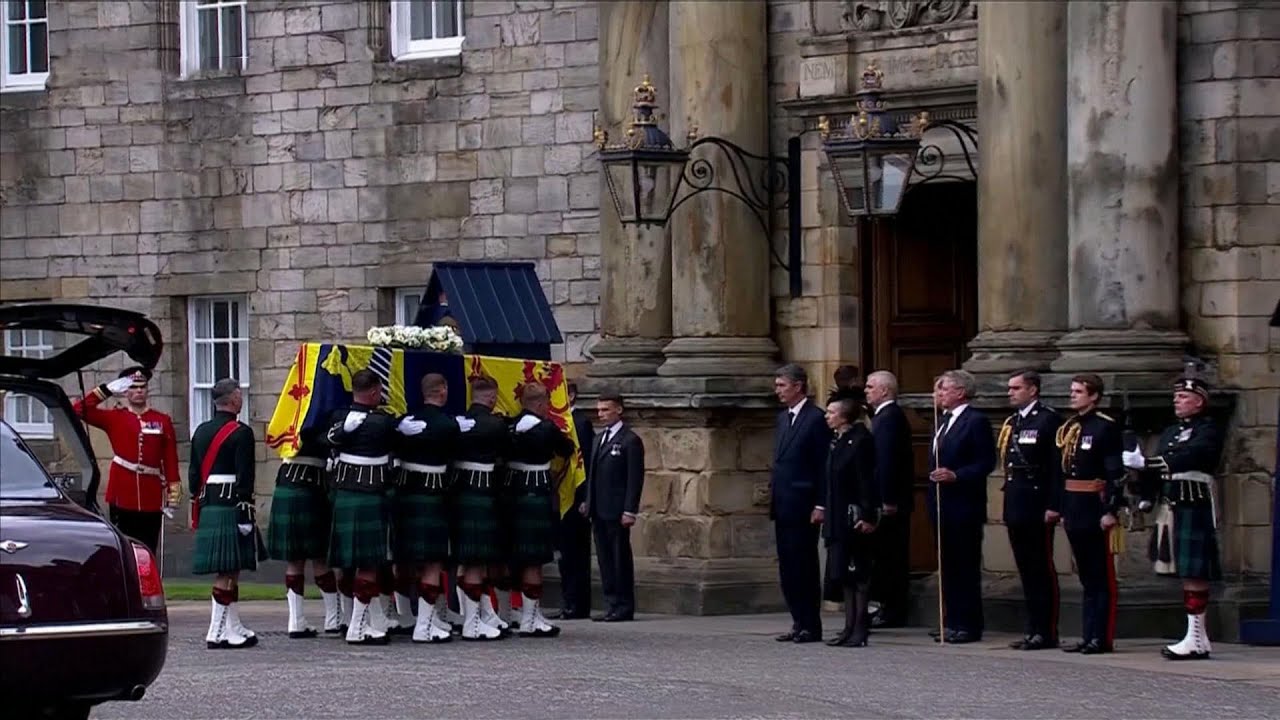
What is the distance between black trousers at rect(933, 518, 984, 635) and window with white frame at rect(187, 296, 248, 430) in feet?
31.2

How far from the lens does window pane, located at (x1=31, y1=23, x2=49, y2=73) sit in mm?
27328

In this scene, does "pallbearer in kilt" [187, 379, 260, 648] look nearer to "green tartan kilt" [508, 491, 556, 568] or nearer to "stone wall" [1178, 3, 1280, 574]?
"green tartan kilt" [508, 491, 556, 568]

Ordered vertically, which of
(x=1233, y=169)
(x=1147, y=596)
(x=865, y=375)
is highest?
(x=1233, y=169)

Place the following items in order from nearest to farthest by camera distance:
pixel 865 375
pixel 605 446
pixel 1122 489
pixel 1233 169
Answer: pixel 1122 489
pixel 1233 169
pixel 605 446
pixel 865 375

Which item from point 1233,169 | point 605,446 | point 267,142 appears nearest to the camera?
point 1233,169

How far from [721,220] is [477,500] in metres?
3.83

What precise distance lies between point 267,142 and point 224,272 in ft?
4.20

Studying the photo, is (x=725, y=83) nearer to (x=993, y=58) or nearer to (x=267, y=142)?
(x=993, y=58)

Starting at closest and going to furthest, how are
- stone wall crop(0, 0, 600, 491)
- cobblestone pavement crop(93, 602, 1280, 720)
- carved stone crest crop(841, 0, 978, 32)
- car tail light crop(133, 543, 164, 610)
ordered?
car tail light crop(133, 543, 164, 610)
cobblestone pavement crop(93, 602, 1280, 720)
carved stone crest crop(841, 0, 978, 32)
stone wall crop(0, 0, 600, 491)

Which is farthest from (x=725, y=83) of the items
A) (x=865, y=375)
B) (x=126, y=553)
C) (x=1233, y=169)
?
(x=126, y=553)

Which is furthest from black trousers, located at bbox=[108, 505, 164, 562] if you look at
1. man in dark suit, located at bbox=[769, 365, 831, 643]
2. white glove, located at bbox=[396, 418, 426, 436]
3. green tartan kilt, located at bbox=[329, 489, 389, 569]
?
man in dark suit, located at bbox=[769, 365, 831, 643]

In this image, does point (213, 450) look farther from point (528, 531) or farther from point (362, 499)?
point (528, 531)

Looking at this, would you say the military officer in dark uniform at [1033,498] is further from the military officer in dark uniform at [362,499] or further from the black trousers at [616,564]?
the military officer in dark uniform at [362,499]

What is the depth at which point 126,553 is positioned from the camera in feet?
40.5
